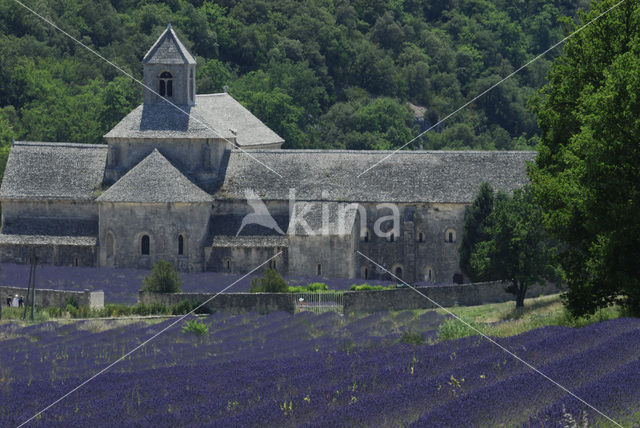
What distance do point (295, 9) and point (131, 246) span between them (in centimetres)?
8771

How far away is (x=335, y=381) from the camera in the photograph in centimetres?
2939

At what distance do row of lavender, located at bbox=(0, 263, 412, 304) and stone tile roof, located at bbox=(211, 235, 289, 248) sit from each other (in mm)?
1829

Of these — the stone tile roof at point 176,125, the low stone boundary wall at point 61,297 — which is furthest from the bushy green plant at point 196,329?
the stone tile roof at point 176,125

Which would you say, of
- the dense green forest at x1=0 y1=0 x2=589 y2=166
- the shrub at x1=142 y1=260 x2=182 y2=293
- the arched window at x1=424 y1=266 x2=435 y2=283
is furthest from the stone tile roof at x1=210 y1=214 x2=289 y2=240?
the dense green forest at x1=0 y1=0 x2=589 y2=166

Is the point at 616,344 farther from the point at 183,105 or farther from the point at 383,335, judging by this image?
the point at 183,105

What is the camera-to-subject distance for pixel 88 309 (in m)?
60.4

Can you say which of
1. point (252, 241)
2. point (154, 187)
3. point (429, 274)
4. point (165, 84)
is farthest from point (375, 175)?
point (165, 84)

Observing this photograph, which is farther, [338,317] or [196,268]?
[196,268]

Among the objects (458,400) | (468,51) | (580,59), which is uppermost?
(468,51)

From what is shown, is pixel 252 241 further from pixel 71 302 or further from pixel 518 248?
pixel 518 248

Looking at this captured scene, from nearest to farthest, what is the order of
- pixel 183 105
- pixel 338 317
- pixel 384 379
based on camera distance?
pixel 384 379 < pixel 338 317 < pixel 183 105

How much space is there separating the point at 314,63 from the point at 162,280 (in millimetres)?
82108

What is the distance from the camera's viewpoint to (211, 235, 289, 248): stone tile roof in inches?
2808

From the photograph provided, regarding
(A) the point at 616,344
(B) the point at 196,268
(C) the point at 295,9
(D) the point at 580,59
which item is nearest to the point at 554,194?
(D) the point at 580,59
